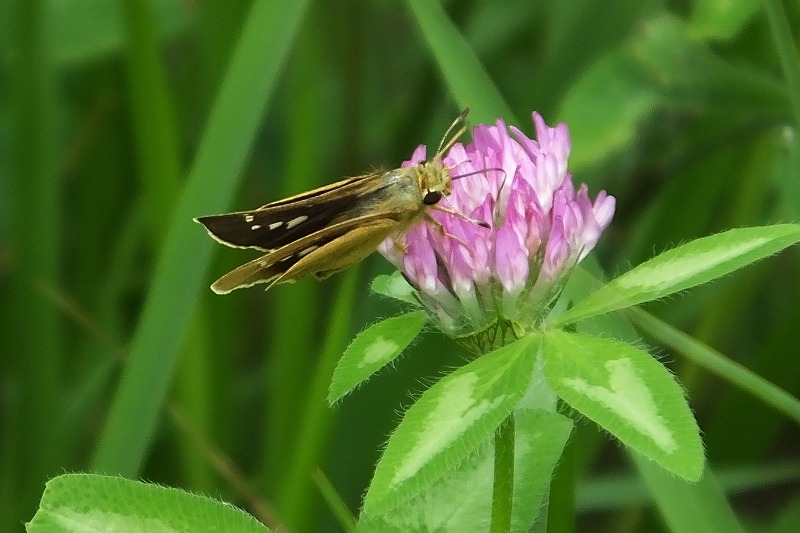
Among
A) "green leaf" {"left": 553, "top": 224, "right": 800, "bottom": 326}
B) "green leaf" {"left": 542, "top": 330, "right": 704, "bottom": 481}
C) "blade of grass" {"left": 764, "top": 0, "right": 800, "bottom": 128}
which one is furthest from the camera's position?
"blade of grass" {"left": 764, "top": 0, "right": 800, "bottom": 128}

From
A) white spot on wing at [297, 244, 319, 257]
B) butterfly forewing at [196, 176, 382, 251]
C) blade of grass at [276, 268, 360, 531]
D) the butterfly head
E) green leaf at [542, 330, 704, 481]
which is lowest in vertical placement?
blade of grass at [276, 268, 360, 531]

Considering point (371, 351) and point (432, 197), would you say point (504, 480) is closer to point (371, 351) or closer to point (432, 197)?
point (371, 351)

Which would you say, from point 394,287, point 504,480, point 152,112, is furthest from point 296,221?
point 152,112

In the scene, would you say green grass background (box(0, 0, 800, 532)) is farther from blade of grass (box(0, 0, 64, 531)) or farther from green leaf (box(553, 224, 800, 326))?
green leaf (box(553, 224, 800, 326))

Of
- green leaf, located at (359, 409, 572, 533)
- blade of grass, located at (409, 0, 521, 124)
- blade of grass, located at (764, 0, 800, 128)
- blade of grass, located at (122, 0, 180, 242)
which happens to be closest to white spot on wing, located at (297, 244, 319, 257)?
green leaf, located at (359, 409, 572, 533)

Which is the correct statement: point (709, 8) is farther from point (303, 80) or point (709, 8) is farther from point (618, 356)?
point (618, 356)

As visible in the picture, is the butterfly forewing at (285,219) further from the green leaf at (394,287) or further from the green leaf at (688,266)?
the green leaf at (688,266)

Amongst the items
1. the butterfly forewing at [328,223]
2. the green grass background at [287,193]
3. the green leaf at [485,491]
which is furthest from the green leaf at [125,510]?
the green grass background at [287,193]
